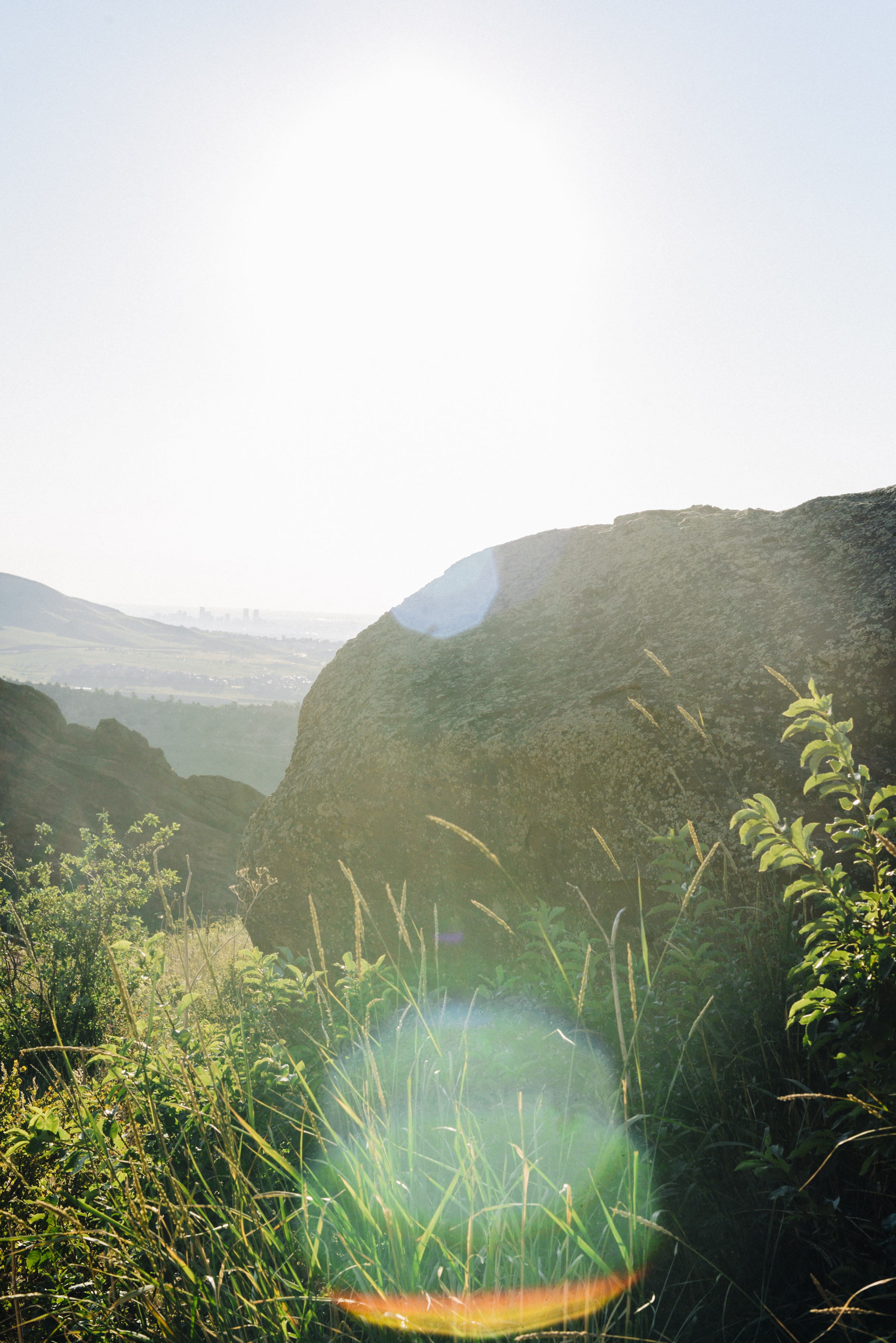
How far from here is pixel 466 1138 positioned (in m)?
1.69

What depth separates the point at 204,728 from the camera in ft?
173

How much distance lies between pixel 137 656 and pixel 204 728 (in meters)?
122

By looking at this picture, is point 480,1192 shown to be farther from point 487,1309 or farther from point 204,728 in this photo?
point 204,728

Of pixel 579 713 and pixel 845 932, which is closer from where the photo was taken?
pixel 845 932

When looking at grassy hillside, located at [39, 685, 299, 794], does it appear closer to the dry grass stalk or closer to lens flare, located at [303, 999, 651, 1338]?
the dry grass stalk

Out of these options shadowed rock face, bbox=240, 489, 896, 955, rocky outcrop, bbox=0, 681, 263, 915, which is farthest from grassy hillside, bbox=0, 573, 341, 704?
shadowed rock face, bbox=240, 489, 896, 955

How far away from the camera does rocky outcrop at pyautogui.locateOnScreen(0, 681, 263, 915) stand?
14.7 m

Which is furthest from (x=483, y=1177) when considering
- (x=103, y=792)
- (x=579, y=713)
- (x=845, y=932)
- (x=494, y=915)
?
(x=103, y=792)

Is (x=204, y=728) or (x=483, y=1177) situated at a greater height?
(x=483, y=1177)

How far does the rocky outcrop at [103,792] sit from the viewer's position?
14.7m

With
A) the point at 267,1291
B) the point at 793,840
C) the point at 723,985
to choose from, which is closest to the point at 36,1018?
the point at 267,1291

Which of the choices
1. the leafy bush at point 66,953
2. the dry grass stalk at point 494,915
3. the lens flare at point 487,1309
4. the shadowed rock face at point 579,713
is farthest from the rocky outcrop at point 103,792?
the lens flare at point 487,1309

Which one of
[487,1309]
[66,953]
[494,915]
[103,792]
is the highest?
[494,915]

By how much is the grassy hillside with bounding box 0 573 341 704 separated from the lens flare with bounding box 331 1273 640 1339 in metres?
103
